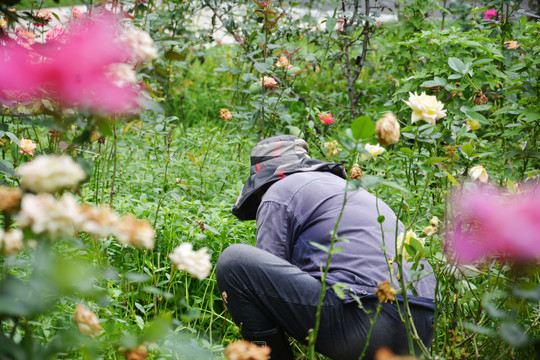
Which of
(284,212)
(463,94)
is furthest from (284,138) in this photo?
(463,94)

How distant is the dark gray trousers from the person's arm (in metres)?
0.09

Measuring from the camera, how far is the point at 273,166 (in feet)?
7.36

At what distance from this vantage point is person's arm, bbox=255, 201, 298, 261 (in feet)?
6.57

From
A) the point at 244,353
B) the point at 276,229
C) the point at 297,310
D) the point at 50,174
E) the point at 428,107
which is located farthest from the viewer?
the point at 276,229

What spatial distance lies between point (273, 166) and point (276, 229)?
1.10ft

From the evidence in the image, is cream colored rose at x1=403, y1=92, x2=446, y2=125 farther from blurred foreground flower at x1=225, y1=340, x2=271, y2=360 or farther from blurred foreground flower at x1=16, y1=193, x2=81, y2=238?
blurred foreground flower at x1=16, y1=193, x2=81, y2=238

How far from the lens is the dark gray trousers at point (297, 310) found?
1.80 m

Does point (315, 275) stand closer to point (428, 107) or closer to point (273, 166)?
point (273, 166)

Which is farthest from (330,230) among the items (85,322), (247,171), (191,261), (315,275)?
(247,171)

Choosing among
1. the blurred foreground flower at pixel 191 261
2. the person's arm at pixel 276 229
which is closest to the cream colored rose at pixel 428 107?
the blurred foreground flower at pixel 191 261

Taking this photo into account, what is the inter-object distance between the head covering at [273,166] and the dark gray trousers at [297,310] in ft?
1.12

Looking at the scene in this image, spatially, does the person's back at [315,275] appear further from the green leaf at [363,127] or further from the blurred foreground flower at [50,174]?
the blurred foreground flower at [50,174]

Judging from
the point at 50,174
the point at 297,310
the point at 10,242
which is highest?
the point at 50,174

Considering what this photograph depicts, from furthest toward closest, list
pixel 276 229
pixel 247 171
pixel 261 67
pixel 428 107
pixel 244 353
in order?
pixel 247 171 → pixel 261 67 → pixel 276 229 → pixel 428 107 → pixel 244 353
